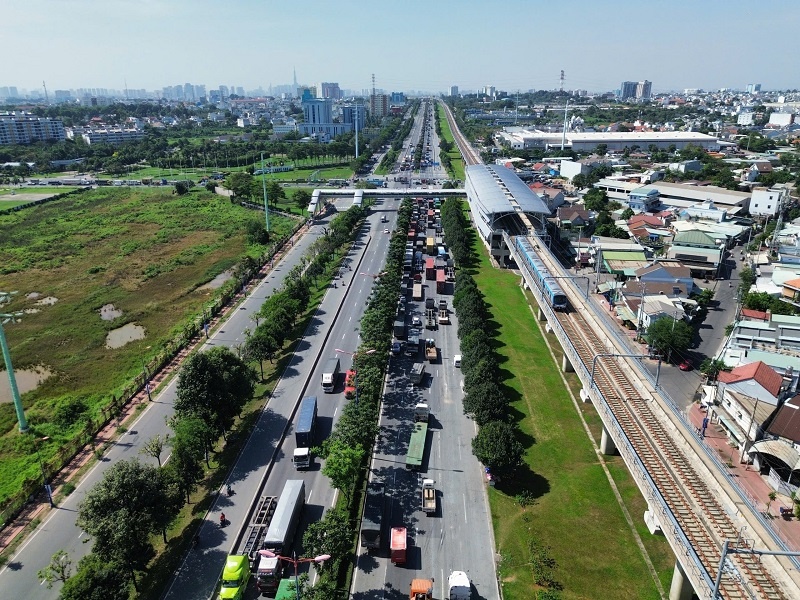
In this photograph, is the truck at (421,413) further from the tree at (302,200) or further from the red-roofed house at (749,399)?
the tree at (302,200)

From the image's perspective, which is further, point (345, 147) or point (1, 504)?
point (345, 147)

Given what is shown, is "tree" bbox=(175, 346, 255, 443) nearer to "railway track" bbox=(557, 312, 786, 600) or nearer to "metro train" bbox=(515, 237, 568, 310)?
"railway track" bbox=(557, 312, 786, 600)

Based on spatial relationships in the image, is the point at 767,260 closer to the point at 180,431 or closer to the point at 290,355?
the point at 290,355

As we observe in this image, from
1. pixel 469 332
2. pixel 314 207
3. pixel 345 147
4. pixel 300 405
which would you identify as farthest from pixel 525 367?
pixel 345 147

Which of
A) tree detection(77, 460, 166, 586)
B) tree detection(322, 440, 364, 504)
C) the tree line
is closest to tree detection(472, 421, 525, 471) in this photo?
the tree line

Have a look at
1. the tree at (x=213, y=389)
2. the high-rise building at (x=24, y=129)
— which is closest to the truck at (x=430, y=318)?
the tree at (x=213, y=389)
